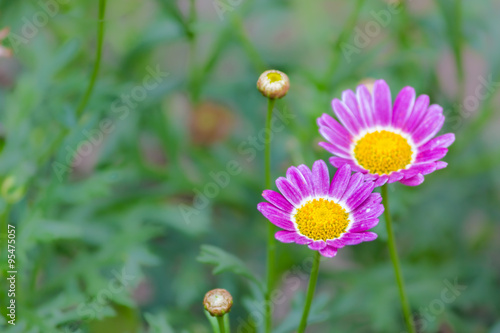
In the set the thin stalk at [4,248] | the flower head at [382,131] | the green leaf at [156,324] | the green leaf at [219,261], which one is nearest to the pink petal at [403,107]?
the flower head at [382,131]

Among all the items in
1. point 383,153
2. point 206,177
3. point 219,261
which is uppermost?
point 206,177

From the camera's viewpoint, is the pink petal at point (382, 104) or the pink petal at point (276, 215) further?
the pink petal at point (382, 104)

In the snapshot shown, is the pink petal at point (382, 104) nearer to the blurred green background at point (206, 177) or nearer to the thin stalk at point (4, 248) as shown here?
the blurred green background at point (206, 177)

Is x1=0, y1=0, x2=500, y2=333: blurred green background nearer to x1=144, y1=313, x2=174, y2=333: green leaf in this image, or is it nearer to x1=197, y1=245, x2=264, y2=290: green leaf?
x1=144, y1=313, x2=174, y2=333: green leaf

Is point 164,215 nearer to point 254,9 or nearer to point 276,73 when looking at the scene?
point 254,9

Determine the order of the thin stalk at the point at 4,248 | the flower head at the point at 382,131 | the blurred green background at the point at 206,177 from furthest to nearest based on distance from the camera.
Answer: the blurred green background at the point at 206,177
the thin stalk at the point at 4,248
the flower head at the point at 382,131

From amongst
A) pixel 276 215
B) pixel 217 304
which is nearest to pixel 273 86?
pixel 276 215

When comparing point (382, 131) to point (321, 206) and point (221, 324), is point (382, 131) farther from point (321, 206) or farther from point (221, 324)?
point (221, 324)

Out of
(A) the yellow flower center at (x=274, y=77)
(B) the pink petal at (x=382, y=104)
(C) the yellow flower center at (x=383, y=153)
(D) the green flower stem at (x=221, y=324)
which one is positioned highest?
(B) the pink petal at (x=382, y=104)
